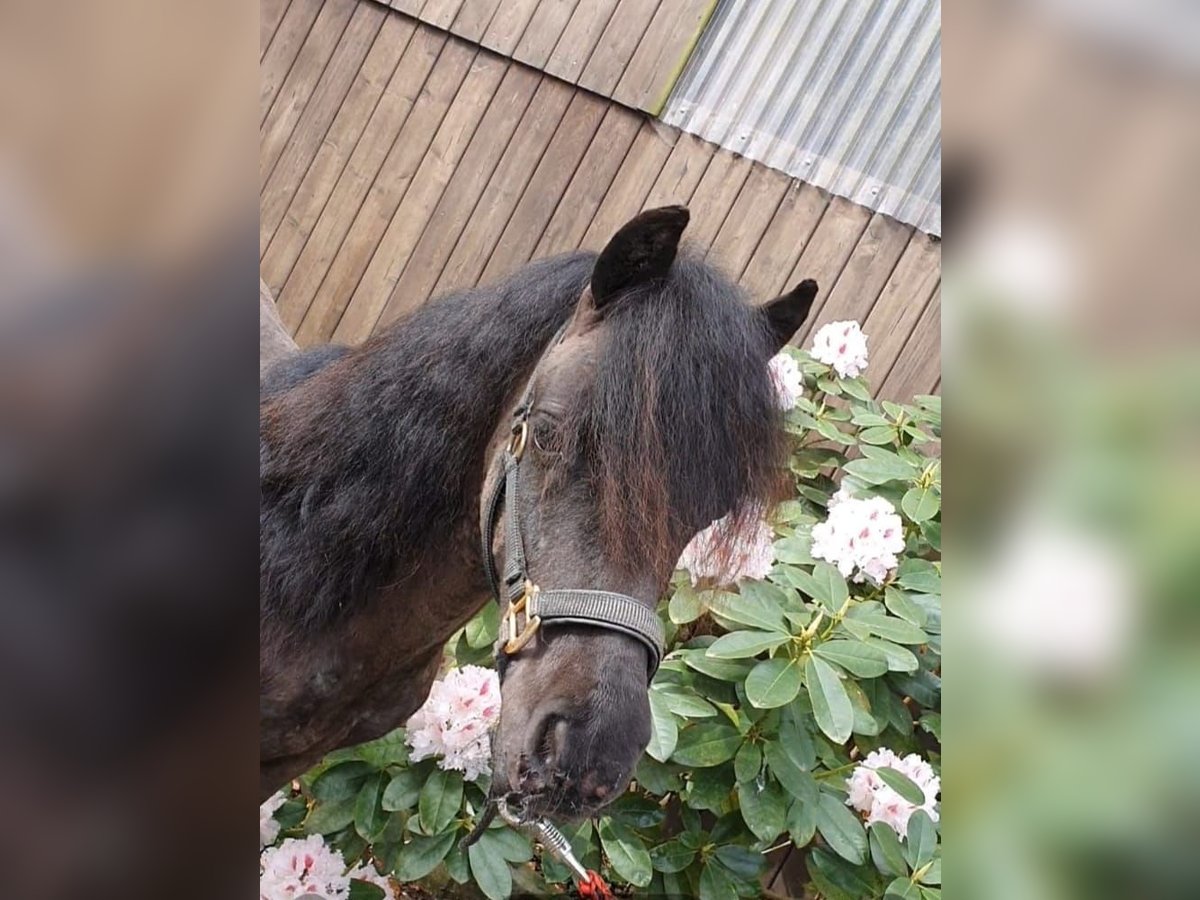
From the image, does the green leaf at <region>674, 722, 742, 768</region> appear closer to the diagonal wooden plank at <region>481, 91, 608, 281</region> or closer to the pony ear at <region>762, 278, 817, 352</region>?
the pony ear at <region>762, 278, 817, 352</region>

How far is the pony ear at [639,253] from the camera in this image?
474 mm

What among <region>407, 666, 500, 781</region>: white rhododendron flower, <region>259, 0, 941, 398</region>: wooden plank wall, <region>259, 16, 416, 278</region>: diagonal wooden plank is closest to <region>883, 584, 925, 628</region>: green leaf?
<region>259, 0, 941, 398</region>: wooden plank wall

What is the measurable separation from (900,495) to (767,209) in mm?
293

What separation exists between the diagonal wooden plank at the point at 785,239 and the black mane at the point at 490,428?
38 cm

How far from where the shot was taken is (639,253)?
49 cm

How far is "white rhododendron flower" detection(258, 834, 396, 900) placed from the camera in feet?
2.10

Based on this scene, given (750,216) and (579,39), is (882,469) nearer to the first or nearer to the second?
(750,216)

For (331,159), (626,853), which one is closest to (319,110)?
(331,159)
